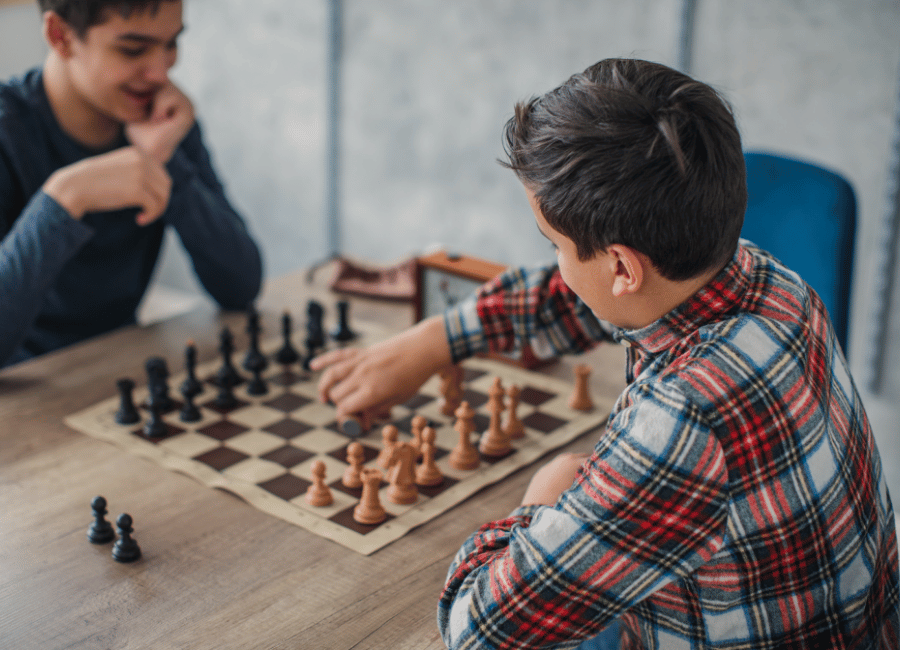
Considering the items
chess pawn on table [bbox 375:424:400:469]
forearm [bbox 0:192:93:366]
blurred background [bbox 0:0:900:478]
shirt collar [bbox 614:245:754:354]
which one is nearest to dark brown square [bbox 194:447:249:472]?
chess pawn on table [bbox 375:424:400:469]

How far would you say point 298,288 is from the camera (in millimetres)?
2068

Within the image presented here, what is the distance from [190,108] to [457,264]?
768 millimetres

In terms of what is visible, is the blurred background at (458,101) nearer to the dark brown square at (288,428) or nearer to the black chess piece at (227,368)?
the black chess piece at (227,368)

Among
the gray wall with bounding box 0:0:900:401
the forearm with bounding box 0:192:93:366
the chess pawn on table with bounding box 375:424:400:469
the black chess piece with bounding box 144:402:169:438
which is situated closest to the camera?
the chess pawn on table with bounding box 375:424:400:469

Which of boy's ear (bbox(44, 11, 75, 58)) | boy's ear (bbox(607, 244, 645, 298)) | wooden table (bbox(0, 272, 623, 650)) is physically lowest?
wooden table (bbox(0, 272, 623, 650))

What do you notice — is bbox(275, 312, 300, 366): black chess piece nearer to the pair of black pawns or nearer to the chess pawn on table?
the chess pawn on table

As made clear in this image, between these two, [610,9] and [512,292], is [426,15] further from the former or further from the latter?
[512,292]

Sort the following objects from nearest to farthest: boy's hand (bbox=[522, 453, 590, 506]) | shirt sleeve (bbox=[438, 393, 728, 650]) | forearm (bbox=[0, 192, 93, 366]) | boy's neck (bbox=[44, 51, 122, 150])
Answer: shirt sleeve (bbox=[438, 393, 728, 650])
boy's hand (bbox=[522, 453, 590, 506])
forearm (bbox=[0, 192, 93, 366])
boy's neck (bbox=[44, 51, 122, 150])

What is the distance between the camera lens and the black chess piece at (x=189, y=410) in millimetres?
1385

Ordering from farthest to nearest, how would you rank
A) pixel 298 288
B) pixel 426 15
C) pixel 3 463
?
pixel 426 15, pixel 298 288, pixel 3 463

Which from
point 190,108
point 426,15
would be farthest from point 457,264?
point 426,15

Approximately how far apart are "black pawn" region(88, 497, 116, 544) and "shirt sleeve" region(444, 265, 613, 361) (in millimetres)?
594

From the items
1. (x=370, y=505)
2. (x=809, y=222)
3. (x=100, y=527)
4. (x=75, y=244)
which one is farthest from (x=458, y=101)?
(x=100, y=527)

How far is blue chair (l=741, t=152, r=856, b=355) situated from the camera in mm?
1637
